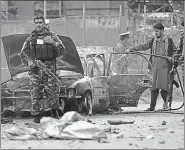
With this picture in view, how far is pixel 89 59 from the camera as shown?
600 inches

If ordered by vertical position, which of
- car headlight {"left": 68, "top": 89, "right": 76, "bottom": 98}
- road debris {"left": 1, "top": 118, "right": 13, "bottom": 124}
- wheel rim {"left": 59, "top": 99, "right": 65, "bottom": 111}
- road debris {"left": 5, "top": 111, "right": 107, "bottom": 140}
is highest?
road debris {"left": 5, "top": 111, "right": 107, "bottom": 140}

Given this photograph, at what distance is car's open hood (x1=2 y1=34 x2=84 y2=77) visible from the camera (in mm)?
14031

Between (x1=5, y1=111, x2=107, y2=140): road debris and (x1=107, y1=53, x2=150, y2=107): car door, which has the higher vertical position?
(x1=5, y1=111, x2=107, y2=140): road debris

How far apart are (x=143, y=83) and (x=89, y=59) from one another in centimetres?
136

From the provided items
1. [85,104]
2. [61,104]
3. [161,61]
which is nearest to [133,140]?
[61,104]

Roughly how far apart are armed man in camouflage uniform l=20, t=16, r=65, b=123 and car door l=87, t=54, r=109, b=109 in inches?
67.9

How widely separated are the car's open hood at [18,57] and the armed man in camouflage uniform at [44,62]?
1287mm

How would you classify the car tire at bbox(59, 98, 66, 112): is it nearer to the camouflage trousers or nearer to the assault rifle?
the camouflage trousers

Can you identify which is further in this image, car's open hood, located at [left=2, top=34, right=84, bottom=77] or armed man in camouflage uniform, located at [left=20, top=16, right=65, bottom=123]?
car's open hood, located at [left=2, top=34, right=84, bottom=77]

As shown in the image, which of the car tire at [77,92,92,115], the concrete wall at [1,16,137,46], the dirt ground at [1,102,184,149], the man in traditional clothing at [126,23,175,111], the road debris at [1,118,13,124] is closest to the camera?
the dirt ground at [1,102,184,149]

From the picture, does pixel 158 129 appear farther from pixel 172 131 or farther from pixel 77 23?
pixel 77 23

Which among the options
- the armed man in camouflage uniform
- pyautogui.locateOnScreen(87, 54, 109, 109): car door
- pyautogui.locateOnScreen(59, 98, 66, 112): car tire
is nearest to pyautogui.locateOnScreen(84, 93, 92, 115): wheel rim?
pyautogui.locateOnScreen(87, 54, 109, 109): car door

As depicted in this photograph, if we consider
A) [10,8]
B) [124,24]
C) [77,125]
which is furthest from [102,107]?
[10,8]

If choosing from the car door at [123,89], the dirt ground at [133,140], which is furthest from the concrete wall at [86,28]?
the dirt ground at [133,140]
